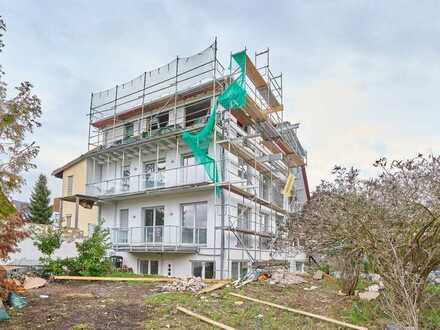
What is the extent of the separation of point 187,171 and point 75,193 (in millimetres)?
10999

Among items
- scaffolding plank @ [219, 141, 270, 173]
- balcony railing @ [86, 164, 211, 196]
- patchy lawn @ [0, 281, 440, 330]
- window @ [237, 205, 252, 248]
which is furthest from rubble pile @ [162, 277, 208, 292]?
scaffolding plank @ [219, 141, 270, 173]

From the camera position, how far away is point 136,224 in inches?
818

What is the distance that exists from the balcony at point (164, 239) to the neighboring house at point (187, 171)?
0.05m

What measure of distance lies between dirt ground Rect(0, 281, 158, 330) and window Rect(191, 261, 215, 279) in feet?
18.8

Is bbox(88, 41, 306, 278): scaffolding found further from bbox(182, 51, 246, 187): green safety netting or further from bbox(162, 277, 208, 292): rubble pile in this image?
bbox(162, 277, 208, 292): rubble pile

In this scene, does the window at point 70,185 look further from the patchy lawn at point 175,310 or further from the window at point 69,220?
the patchy lawn at point 175,310

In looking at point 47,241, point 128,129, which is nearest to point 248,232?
point 47,241

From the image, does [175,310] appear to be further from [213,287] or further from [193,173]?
[193,173]

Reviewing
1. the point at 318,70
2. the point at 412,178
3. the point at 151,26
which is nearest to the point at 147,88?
the point at 151,26

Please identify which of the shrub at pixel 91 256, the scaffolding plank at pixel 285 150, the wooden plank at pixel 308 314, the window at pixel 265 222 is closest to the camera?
the wooden plank at pixel 308 314

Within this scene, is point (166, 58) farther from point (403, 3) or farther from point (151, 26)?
point (403, 3)

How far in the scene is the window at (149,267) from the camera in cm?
1942

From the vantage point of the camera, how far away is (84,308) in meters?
8.70

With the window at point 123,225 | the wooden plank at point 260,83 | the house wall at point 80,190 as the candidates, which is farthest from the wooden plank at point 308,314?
the house wall at point 80,190
